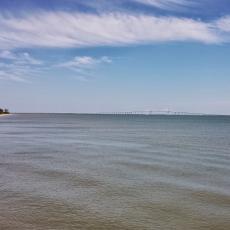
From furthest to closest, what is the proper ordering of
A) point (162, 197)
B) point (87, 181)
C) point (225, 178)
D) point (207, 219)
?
point (225, 178) < point (87, 181) < point (162, 197) < point (207, 219)

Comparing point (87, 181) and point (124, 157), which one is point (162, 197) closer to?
point (87, 181)

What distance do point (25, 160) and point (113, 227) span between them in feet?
52.3

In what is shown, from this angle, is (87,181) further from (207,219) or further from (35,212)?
(207,219)

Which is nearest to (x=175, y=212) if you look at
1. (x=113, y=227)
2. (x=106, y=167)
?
(x=113, y=227)

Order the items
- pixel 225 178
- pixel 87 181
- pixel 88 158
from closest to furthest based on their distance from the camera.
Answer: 1. pixel 87 181
2. pixel 225 178
3. pixel 88 158

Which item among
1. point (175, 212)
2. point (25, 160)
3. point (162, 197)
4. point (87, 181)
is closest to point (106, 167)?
point (87, 181)

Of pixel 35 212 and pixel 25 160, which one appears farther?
pixel 25 160

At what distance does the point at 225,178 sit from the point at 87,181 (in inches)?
320

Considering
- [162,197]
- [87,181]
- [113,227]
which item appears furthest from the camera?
[87,181]

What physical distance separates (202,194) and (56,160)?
44.6 ft

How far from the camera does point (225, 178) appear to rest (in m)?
20.2

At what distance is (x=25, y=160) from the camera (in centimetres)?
2628

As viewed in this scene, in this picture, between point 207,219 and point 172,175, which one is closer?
point 207,219

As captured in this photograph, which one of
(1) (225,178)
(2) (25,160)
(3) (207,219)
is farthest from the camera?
(2) (25,160)
